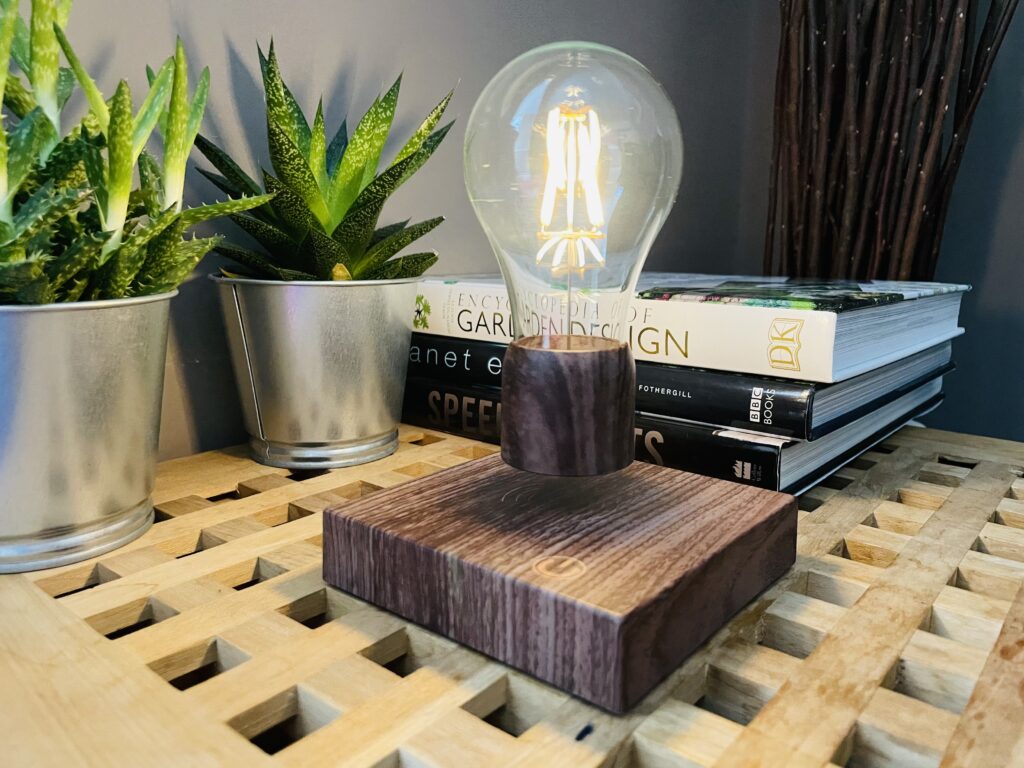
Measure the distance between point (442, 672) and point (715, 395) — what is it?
308 mm

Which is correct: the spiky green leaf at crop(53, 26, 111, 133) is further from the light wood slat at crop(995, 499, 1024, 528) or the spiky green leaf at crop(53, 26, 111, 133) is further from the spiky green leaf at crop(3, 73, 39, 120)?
the light wood slat at crop(995, 499, 1024, 528)

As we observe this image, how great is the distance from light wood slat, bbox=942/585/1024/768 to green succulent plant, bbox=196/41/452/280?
45 centimetres

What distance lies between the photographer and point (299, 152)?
0.54 meters

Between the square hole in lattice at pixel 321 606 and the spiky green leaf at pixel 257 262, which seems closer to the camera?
the square hole in lattice at pixel 321 606

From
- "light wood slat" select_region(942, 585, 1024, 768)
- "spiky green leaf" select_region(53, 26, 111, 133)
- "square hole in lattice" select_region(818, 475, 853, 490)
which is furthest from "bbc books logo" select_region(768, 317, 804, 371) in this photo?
"spiky green leaf" select_region(53, 26, 111, 133)

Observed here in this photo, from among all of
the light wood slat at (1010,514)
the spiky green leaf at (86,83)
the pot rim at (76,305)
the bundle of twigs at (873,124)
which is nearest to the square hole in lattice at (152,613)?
the pot rim at (76,305)

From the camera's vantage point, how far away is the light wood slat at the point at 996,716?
0.27 m

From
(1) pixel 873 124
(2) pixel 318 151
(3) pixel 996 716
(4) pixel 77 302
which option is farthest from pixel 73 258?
(1) pixel 873 124

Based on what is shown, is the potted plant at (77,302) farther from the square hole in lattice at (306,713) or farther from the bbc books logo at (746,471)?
the bbc books logo at (746,471)

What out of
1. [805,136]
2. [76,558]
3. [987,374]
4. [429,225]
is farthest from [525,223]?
[987,374]

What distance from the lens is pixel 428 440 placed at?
2.25 ft

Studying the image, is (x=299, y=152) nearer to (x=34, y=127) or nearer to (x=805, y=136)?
(x=34, y=127)

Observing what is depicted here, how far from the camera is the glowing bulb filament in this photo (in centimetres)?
42

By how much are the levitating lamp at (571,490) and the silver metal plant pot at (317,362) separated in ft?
0.51
